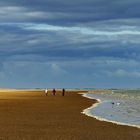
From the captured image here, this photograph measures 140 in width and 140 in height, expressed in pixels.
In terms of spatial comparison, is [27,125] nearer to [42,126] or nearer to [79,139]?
[42,126]

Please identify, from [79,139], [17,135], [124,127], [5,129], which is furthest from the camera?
[124,127]

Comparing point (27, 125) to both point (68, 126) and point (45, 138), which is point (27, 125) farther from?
point (45, 138)

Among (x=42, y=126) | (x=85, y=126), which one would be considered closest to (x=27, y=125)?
(x=42, y=126)

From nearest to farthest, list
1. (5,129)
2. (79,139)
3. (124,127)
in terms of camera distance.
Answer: (79,139)
(5,129)
(124,127)

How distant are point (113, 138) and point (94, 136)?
0.97m

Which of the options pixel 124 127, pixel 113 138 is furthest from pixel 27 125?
Answer: pixel 113 138

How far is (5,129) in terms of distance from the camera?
23094 mm

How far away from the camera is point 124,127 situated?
971 inches

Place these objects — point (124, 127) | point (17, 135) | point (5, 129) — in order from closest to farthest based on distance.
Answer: point (17, 135) < point (5, 129) < point (124, 127)

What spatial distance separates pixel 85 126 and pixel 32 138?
559cm

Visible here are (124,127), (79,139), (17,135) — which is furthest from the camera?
(124,127)

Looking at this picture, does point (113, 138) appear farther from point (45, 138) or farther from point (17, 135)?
point (17, 135)

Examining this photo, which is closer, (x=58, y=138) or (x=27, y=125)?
(x=58, y=138)

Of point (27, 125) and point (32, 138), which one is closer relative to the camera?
point (32, 138)
